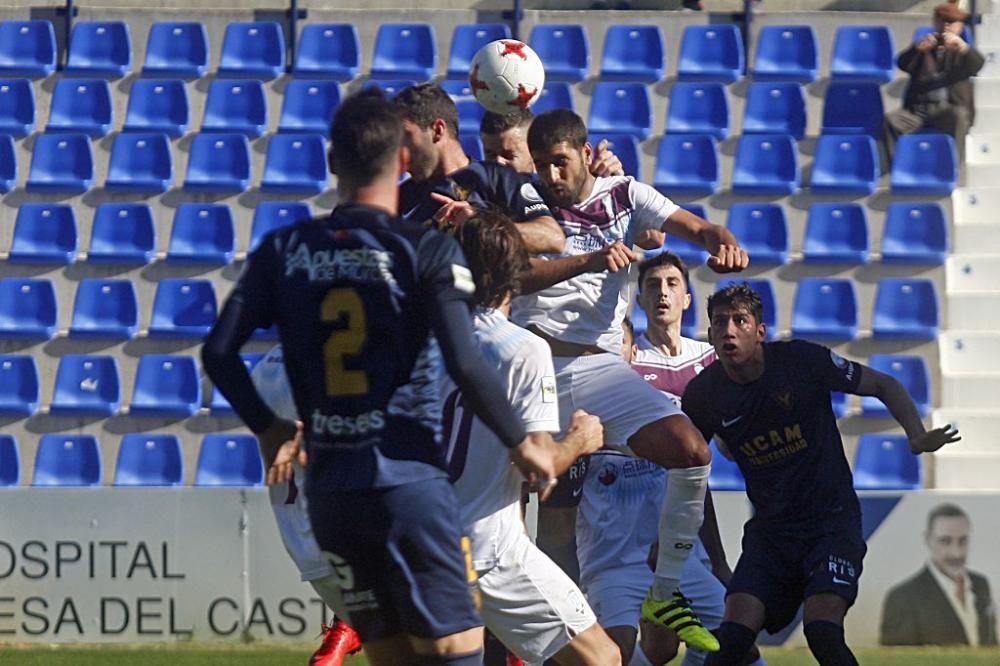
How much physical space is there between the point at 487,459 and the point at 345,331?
133 centimetres

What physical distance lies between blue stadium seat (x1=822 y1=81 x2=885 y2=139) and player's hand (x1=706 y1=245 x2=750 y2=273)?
7909 millimetres

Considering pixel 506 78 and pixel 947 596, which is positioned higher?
pixel 506 78

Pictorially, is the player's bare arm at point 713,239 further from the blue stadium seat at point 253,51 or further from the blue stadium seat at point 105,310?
the blue stadium seat at point 253,51

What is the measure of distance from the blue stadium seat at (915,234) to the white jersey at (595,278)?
20.9ft

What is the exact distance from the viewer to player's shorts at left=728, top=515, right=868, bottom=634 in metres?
6.96

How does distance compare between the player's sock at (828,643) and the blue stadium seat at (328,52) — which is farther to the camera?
the blue stadium seat at (328,52)

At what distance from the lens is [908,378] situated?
12281 mm

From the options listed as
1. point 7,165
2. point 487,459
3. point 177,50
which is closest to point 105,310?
point 7,165

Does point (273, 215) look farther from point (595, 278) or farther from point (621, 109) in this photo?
point (595, 278)

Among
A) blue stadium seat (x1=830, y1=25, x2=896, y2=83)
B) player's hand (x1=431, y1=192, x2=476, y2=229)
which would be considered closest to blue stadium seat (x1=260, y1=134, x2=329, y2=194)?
blue stadium seat (x1=830, y1=25, x2=896, y2=83)

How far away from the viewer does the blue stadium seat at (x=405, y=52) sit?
1449cm

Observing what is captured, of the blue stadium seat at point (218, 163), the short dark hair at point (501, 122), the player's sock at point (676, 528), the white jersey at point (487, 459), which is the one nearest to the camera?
the white jersey at point (487, 459)

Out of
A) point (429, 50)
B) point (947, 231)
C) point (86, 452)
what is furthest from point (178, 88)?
point (947, 231)

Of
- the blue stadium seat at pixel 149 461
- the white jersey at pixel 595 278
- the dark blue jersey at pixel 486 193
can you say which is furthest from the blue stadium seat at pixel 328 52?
the dark blue jersey at pixel 486 193
